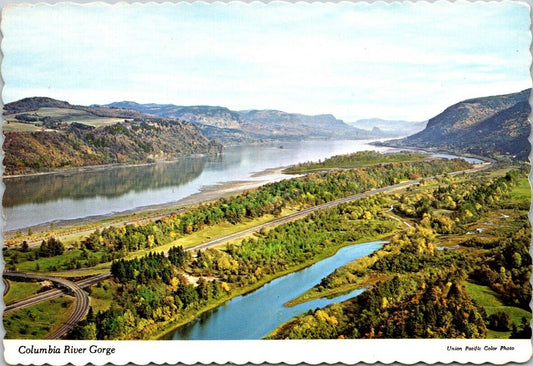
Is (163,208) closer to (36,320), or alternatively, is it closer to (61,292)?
(61,292)

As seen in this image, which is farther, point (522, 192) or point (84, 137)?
point (84, 137)

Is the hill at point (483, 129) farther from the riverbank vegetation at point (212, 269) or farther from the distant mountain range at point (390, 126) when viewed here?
the riverbank vegetation at point (212, 269)

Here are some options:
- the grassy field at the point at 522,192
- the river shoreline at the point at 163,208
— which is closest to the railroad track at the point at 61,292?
the river shoreline at the point at 163,208

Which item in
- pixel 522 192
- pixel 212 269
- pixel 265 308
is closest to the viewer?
pixel 522 192

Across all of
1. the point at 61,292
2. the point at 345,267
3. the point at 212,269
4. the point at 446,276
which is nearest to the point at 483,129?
the point at 446,276

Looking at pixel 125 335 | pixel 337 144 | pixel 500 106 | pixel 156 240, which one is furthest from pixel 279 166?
pixel 125 335

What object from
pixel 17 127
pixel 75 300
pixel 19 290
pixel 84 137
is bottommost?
pixel 75 300

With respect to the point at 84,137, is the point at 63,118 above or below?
above
